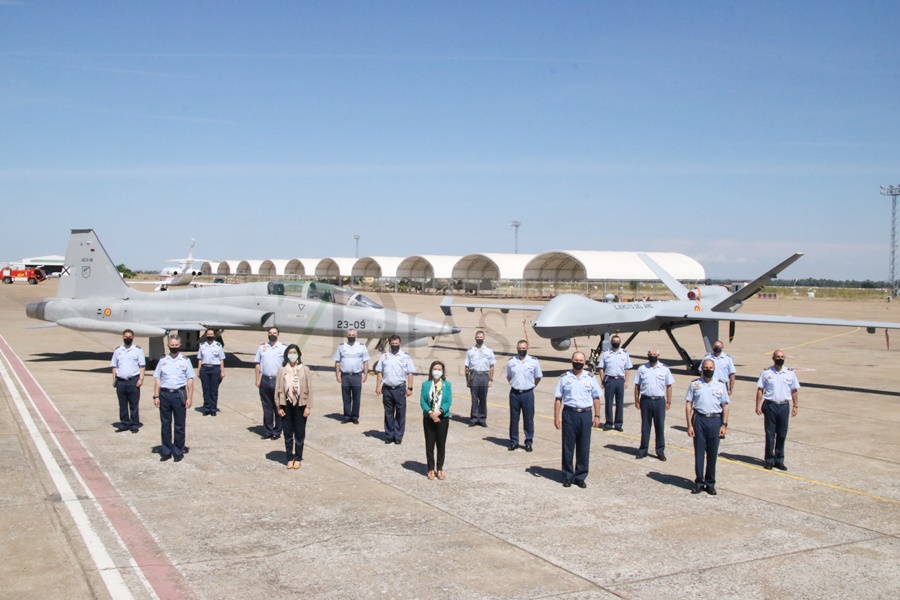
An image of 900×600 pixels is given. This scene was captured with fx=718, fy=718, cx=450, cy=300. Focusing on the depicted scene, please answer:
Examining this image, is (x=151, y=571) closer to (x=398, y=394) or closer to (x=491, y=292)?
(x=398, y=394)

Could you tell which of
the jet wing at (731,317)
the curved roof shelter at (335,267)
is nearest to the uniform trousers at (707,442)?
the jet wing at (731,317)

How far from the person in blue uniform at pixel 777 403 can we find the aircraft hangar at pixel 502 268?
51892mm

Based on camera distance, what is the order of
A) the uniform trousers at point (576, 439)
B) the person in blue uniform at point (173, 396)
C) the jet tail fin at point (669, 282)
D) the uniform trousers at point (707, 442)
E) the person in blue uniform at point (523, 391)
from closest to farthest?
the uniform trousers at point (707, 442)
the uniform trousers at point (576, 439)
the person in blue uniform at point (173, 396)
the person in blue uniform at point (523, 391)
the jet tail fin at point (669, 282)

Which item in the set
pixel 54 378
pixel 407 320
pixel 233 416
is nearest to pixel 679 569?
pixel 233 416

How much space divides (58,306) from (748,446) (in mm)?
18506

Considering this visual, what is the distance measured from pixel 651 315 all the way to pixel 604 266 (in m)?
44.4

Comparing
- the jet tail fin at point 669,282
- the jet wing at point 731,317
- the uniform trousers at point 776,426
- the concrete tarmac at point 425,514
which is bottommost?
the concrete tarmac at point 425,514

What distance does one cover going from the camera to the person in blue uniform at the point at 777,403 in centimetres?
1006

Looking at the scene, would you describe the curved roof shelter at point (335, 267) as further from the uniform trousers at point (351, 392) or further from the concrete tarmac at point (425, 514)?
the uniform trousers at point (351, 392)

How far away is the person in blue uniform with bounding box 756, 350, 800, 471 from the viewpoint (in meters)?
10.1

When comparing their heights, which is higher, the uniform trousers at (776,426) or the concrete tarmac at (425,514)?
the uniform trousers at (776,426)

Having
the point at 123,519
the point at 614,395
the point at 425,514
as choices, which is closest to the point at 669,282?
the point at 614,395

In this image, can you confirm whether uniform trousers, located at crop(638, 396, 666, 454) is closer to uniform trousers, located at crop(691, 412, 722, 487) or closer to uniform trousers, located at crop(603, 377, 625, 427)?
uniform trousers, located at crop(691, 412, 722, 487)

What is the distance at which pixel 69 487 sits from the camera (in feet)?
28.2
